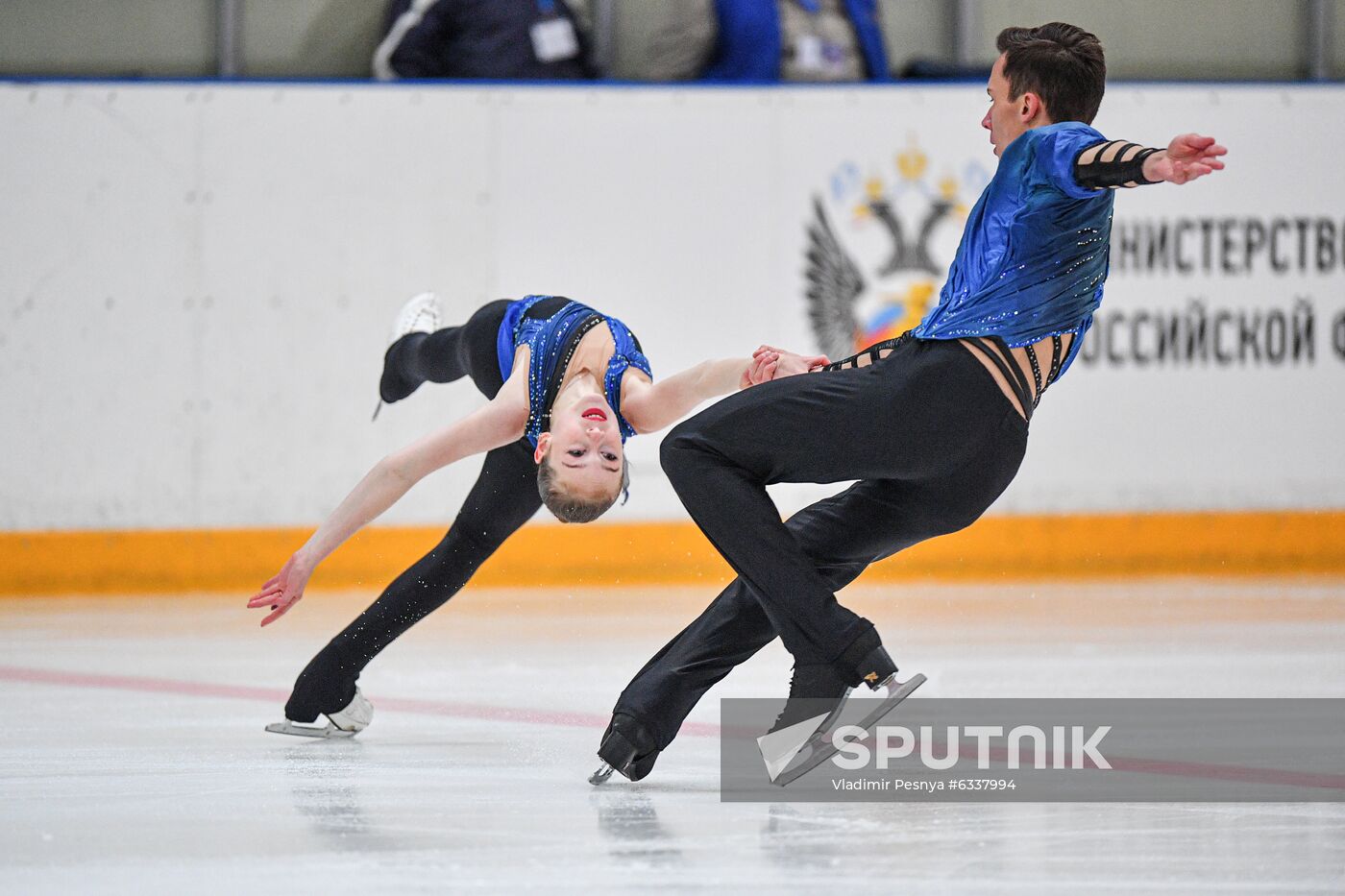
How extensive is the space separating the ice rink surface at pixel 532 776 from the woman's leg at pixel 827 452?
361 mm

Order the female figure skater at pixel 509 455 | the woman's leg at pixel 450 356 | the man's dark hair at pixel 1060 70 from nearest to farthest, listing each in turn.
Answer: the man's dark hair at pixel 1060 70
the female figure skater at pixel 509 455
the woman's leg at pixel 450 356

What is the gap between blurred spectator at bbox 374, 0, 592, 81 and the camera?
750 centimetres

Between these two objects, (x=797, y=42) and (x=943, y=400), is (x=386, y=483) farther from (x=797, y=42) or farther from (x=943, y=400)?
(x=797, y=42)

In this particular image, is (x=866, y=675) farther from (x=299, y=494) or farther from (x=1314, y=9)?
(x=1314, y=9)

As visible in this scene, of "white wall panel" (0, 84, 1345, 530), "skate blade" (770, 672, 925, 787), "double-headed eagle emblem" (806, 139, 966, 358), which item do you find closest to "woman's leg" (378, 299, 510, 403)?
"skate blade" (770, 672, 925, 787)

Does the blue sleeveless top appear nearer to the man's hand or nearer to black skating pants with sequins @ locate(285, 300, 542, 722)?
black skating pants with sequins @ locate(285, 300, 542, 722)

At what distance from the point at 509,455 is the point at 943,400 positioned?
1312 millimetres

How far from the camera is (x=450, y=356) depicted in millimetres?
4379

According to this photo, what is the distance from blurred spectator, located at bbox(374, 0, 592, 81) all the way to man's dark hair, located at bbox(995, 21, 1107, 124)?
4.76 meters

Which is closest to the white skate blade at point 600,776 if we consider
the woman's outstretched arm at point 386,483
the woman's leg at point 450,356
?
the woman's outstretched arm at point 386,483

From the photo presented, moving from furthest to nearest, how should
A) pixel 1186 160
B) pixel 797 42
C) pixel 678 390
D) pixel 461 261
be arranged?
pixel 797 42 → pixel 461 261 → pixel 678 390 → pixel 1186 160

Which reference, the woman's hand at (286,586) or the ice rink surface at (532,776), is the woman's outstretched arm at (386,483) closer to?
the woman's hand at (286,586)

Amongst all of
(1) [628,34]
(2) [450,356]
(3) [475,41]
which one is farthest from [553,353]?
(1) [628,34]

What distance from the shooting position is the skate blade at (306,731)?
3793 millimetres
